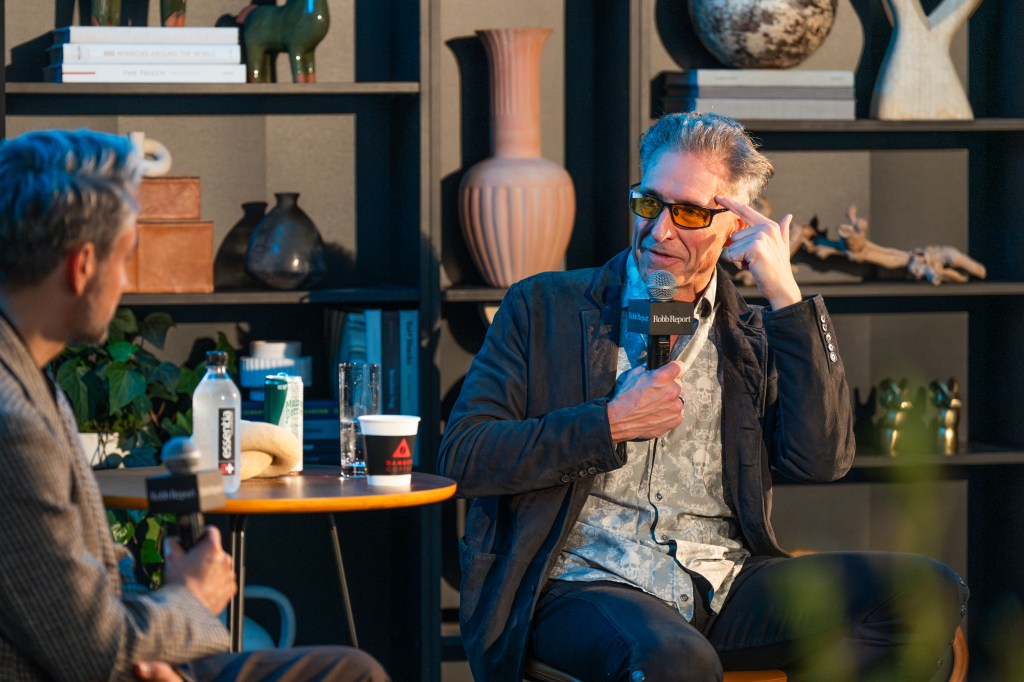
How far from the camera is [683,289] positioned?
253 cm

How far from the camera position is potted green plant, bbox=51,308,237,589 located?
319 centimetres

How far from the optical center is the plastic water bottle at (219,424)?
2.28 metres

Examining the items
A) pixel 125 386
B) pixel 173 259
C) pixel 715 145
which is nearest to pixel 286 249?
pixel 173 259

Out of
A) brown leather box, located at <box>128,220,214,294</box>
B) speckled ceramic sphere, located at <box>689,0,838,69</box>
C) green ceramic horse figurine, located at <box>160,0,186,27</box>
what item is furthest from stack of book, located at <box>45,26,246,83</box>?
speckled ceramic sphere, located at <box>689,0,838,69</box>

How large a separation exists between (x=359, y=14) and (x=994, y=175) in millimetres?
1814

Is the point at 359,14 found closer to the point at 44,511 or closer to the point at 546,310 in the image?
the point at 546,310

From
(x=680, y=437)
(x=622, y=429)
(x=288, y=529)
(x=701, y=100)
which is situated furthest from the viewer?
(x=288, y=529)

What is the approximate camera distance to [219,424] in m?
2.29

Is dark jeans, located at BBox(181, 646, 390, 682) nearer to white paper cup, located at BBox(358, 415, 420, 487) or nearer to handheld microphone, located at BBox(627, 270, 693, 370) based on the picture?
white paper cup, located at BBox(358, 415, 420, 487)

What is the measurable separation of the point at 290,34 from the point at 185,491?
196 cm

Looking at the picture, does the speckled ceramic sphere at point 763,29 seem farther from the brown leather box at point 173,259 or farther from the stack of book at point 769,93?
the brown leather box at point 173,259

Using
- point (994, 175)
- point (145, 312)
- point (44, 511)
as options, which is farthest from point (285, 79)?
point (44, 511)

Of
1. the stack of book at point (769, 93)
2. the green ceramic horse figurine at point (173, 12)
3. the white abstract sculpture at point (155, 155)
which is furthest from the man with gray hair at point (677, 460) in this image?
the green ceramic horse figurine at point (173, 12)

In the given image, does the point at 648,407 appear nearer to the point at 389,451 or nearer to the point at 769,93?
the point at 389,451
